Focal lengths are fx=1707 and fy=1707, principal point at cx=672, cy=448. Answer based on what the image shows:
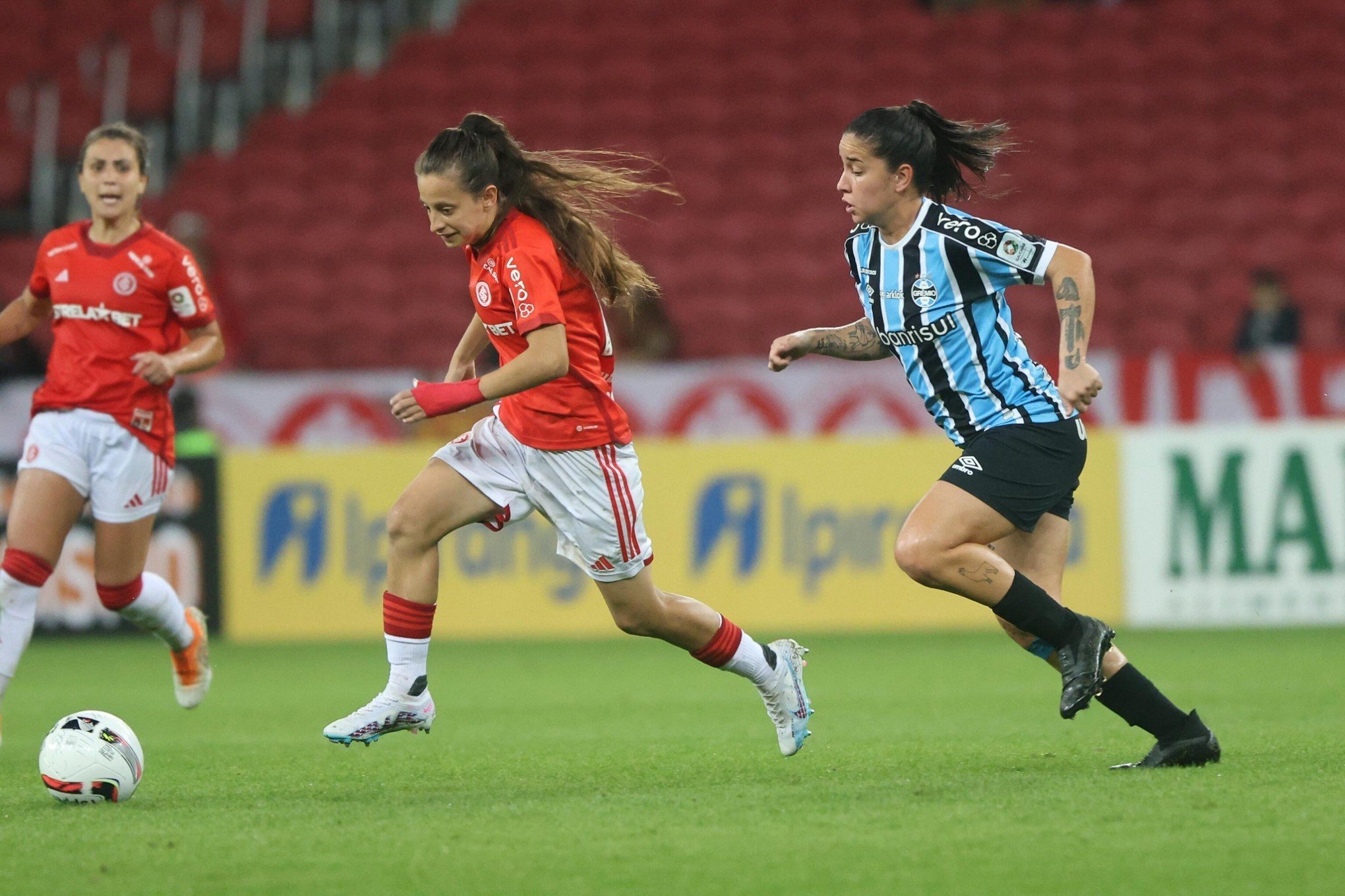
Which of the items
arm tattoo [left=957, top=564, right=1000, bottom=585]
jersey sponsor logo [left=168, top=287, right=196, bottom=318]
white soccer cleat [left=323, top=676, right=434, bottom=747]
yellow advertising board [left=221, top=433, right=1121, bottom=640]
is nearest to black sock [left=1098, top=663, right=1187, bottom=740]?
arm tattoo [left=957, top=564, right=1000, bottom=585]

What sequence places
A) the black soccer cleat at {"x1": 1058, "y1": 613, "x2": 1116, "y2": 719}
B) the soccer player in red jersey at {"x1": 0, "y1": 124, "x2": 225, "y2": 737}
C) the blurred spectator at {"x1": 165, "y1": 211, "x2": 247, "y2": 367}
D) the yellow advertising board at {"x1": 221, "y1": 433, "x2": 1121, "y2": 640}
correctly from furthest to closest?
the blurred spectator at {"x1": 165, "y1": 211, "x2": 247, "y2": 367}
the yellow advertising board at {"x1": 221, "y1": 433, "x2": 1121, "y2": 640}
the soccer player in red jersey at {"x1": 0, "y1": 124, "x2": 225, "y2": 737}
the black soccer cleat at {"x1": 1058, "y1": 613, "x2": 1116, "y2": 719}

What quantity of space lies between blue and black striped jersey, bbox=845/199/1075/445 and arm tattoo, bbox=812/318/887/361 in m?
0.28

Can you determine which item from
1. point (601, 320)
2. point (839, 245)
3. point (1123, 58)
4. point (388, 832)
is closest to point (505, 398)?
point (601, 320)

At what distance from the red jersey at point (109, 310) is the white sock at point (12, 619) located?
670mm

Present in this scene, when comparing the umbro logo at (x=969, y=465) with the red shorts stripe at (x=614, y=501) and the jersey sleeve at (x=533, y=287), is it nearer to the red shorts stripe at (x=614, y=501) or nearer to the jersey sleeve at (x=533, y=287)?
the red shorts stripe at (x=614, y=501)

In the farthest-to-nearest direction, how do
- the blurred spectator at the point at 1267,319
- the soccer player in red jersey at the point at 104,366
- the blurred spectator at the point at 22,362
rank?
1. the blurred spectator at the point at 22,362
2. the blurred spectator at the point at 1267,319
3. the soccer player in red jersey at the point at 104,366

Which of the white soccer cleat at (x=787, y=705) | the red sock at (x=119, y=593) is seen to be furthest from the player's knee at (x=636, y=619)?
the red sock at (x=119, y=593)

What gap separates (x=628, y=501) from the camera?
5.24 m

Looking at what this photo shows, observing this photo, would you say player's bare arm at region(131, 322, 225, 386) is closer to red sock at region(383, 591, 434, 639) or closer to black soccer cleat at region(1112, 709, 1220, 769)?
red sock at region(383, 591, 434, 639)

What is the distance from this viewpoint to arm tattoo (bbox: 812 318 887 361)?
543cm

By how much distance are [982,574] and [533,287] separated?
154 cm

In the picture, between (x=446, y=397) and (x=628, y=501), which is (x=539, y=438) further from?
(x=446, y=397)

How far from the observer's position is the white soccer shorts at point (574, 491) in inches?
205

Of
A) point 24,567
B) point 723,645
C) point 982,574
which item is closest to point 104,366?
point 24,567
